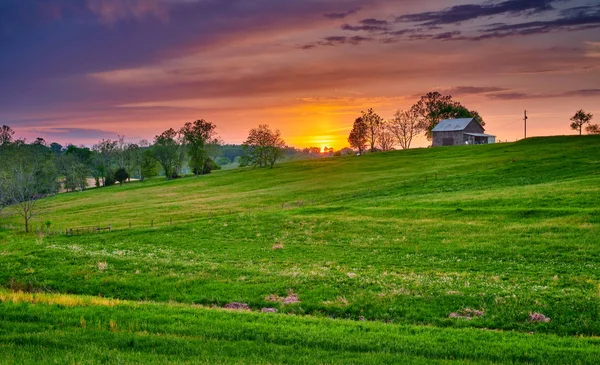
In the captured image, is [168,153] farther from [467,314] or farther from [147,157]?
[467,314]

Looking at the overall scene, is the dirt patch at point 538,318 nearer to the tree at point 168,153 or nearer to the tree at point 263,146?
the tree at point 263,146

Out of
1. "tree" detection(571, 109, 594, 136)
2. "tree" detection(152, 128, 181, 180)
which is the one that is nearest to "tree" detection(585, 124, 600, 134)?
"tree" detection(571, 109, 594, 136)

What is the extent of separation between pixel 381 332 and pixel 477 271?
1318cm

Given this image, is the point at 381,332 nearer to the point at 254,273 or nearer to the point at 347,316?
the point at 347,316

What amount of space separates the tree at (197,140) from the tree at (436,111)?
79470 millimetres

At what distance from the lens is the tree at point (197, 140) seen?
15025cm

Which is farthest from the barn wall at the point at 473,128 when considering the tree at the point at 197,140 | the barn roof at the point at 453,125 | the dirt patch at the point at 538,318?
the dirt patch at the point at 538,318

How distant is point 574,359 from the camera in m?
12.5

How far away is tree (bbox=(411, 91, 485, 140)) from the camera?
169750 millimetres

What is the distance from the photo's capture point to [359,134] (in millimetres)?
173125

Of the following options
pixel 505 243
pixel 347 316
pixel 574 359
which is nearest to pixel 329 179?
pixel 505 243

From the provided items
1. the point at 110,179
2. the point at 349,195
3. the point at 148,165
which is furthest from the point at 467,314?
the point at 110,179

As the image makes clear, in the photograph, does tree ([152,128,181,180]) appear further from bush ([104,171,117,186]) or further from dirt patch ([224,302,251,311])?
dirt patch ([224,302,251,311])

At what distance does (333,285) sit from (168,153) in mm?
142334
